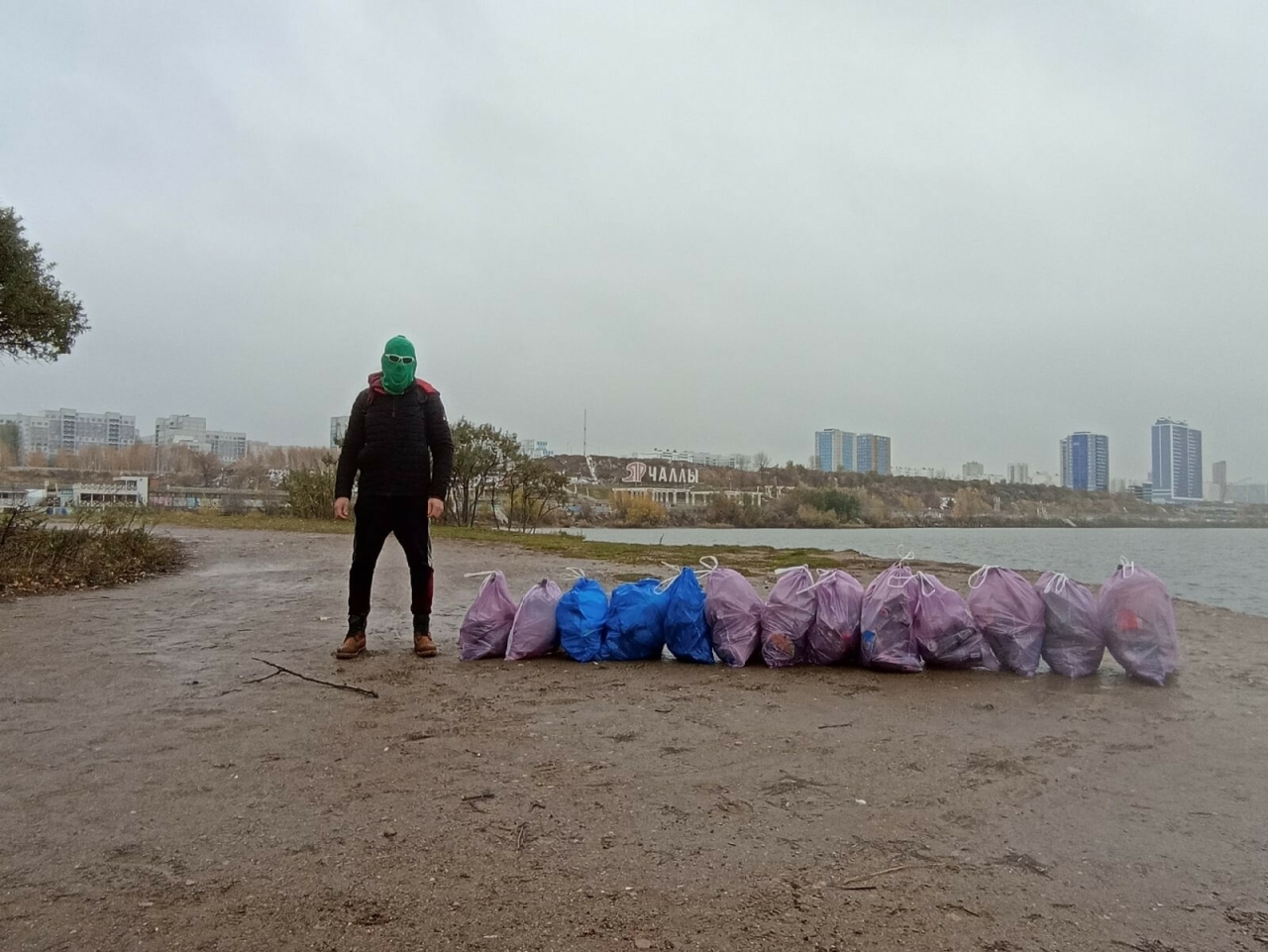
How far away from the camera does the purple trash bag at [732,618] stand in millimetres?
4816

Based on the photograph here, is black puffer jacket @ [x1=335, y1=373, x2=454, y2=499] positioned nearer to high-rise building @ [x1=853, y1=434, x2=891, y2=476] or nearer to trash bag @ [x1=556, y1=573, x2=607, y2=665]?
trash bag @ [x1=556, y1=573, x2=607, y2=665]

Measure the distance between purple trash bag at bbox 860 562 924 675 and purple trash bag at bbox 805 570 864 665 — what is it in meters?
0.07

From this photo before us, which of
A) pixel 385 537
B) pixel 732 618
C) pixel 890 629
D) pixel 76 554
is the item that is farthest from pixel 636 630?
pixel 76 554

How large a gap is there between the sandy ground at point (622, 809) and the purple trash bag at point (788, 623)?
0.92 feet

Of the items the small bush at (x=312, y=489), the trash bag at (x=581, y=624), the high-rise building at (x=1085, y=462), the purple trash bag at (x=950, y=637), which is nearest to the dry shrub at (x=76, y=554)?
the trash bag at (x=581, y=624)

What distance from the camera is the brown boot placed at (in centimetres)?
476

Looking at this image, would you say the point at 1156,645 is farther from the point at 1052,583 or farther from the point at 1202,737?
the point at 1202,737

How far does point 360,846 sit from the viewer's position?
7.06 ft

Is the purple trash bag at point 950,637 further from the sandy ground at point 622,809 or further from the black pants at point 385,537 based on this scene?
the black pants at point 385,537

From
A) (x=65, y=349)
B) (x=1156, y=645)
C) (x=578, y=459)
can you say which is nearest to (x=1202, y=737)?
(x=1156, y=645)

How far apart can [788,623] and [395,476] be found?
8.81 ft

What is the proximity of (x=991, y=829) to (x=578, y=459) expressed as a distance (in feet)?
168

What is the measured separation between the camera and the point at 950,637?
4695 mm

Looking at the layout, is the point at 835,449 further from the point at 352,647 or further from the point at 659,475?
the point at 352,647
